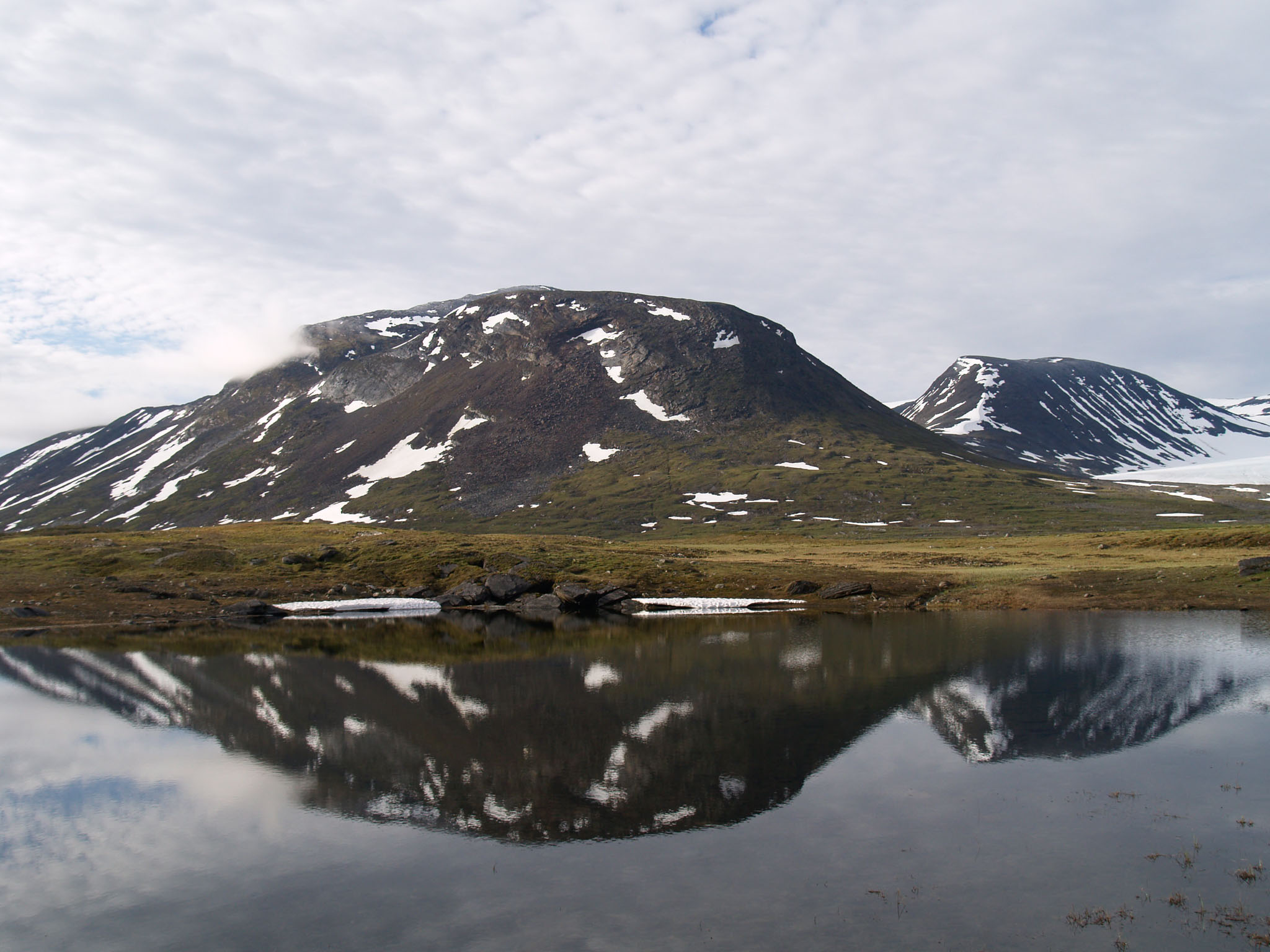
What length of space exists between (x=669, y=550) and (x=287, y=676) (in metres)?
67.8

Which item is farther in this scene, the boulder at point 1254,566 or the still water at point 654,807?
the boulder at point 1254,566

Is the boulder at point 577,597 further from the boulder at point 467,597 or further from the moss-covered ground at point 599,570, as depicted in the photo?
the boulder at point 467,597

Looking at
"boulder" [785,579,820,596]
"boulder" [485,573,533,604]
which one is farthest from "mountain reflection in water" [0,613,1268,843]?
"boulder" [485,573,533,604]

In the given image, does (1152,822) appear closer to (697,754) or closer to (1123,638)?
(697,754)

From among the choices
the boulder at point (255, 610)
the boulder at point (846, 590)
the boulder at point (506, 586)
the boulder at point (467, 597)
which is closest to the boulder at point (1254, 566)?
the boulder at point (846, 590)

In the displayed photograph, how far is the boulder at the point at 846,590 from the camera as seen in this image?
7619 centimetres

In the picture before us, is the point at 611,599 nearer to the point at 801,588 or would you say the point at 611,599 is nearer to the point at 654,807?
the point at 801,588

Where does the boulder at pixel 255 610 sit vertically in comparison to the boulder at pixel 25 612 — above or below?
below

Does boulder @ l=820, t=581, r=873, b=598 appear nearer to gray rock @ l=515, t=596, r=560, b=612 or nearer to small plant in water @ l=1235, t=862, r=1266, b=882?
gray rock @ l=515, t=596, r=560, b=612

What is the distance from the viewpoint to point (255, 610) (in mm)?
78312

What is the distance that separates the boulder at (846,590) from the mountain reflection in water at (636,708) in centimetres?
1749

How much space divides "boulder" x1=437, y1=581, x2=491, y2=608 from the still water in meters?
37.2

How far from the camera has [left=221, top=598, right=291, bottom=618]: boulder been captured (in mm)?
77938

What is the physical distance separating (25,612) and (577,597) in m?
50.4
